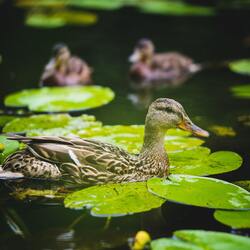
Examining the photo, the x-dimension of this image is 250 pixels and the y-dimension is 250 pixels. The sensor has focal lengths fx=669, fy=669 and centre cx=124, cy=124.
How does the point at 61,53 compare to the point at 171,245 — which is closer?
the point at 171,245

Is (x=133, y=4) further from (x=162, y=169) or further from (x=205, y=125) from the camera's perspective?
(x=162, y=169)

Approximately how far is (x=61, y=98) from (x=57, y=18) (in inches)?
173

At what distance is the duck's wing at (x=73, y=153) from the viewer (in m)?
5.20

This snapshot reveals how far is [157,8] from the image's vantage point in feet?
41.5

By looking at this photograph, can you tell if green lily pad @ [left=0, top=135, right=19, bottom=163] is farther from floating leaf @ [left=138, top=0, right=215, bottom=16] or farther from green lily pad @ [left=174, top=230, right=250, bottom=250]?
floating leaf @ [left=138, top=0, right=215, bottom=16]

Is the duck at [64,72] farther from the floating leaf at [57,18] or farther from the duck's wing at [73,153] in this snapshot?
the duck's wing at [73,153]

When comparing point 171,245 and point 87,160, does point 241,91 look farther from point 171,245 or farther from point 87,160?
point 171,245

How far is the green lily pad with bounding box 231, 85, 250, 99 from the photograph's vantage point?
7.96m

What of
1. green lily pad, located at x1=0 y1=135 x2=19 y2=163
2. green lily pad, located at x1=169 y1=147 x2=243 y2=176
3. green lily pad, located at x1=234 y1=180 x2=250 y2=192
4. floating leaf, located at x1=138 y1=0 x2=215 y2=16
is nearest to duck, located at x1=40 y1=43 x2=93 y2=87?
green lily pad, located at x1=0 y1=135 x2=19 y2=163

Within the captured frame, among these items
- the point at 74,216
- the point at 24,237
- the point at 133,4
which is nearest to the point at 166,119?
the point at 74,216

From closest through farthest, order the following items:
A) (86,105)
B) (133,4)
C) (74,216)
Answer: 1. (74,216)
2. (86,105)
3. (133,4)

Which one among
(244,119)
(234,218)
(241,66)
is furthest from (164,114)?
A: (241,66)

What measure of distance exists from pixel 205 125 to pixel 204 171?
1.56m

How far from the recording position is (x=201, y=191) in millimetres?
4824
